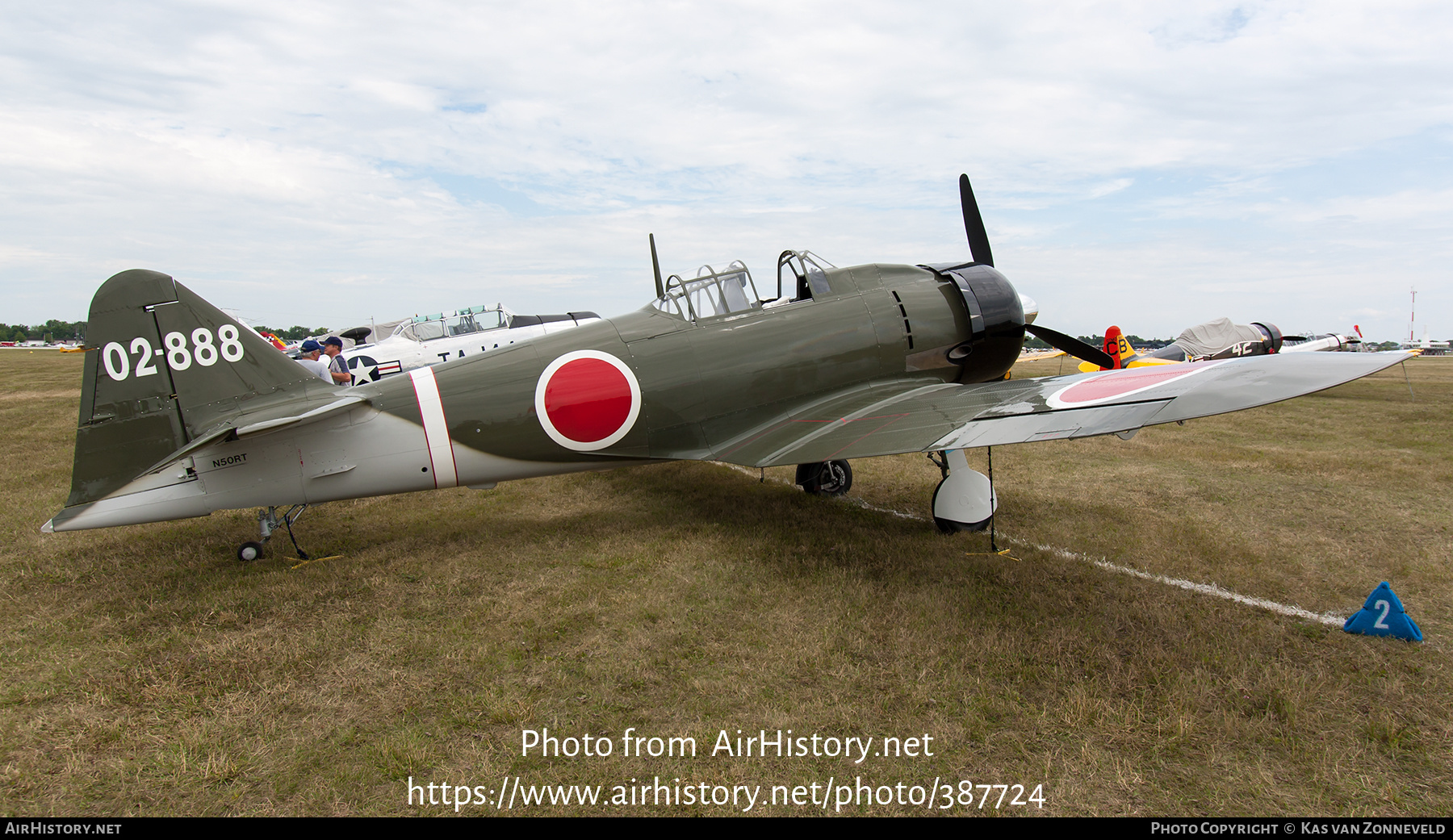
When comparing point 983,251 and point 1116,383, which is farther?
point 983,251

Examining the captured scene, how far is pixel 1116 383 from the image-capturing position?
13.9ft

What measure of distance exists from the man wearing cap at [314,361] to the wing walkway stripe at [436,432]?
85 centimetres

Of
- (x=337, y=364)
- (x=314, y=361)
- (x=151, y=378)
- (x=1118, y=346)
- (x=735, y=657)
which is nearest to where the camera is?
(x=735, y=657)

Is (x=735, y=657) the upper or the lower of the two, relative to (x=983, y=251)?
lower

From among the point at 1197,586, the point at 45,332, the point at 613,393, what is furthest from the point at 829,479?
the point at 45,332

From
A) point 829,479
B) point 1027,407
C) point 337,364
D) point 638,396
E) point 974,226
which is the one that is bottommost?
point 829,479

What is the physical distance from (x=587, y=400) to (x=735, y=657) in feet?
8.08

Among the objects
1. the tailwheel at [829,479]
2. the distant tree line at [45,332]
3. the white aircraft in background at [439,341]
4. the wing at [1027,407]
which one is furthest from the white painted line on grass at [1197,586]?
the distant tree line at [45,332]

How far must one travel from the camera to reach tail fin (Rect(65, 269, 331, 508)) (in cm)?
429

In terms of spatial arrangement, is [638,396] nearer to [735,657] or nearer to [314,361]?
[735,657]

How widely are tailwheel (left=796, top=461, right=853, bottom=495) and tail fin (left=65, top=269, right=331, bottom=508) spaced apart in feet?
15.1

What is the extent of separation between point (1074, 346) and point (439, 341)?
28.9 ft

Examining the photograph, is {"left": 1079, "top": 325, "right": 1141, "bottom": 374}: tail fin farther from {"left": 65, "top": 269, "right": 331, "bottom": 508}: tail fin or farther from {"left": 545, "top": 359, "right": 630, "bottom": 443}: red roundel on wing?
{"left": 65, "top": 269, "right": 331, "bottom": 508}: tail fin

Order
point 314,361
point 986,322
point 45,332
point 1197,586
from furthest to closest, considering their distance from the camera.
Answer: point 45,332, point 314,361, point 986,322, point 1197,586
